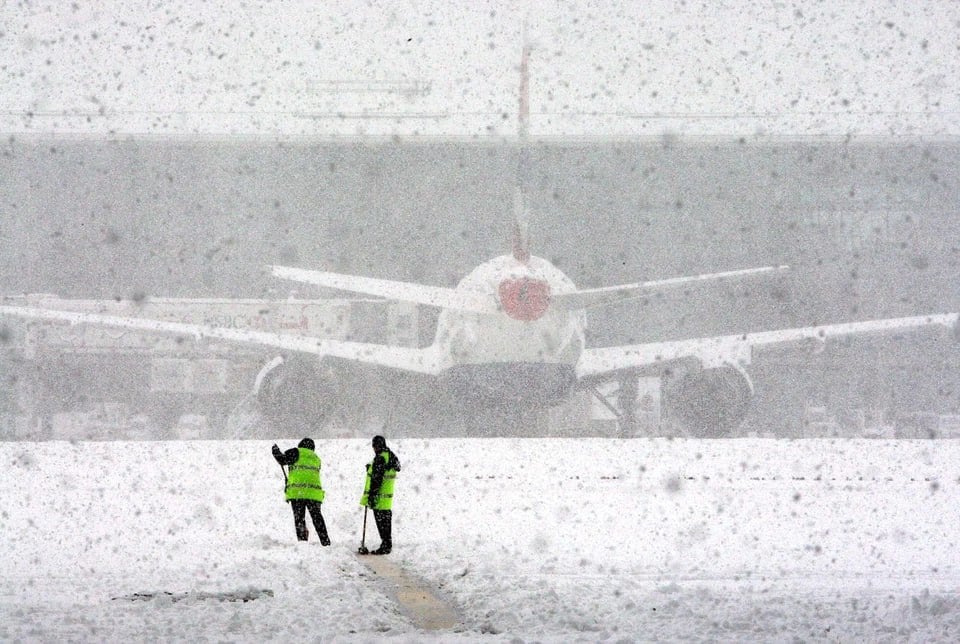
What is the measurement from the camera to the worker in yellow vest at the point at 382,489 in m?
9.08

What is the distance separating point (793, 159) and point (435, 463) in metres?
35.7

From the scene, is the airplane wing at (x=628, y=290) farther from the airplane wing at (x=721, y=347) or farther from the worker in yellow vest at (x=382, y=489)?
the worker in yellow vest at (x=382, y=489)

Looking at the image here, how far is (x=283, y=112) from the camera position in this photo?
4069 cm

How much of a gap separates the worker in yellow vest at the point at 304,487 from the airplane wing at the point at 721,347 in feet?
44.4

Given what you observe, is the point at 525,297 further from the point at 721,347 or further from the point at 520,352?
the point at 721,347

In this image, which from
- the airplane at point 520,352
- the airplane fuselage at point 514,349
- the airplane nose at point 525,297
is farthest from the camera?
the airplane fuselage at point 514,349

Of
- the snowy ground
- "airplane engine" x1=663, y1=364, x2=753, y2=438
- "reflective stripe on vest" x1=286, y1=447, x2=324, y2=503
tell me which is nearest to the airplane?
"airplane engine" x1=663, y1=364, x2=753, y2=438

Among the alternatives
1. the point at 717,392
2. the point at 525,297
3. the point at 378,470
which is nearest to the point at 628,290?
the point at 525,297

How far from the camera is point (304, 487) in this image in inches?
372

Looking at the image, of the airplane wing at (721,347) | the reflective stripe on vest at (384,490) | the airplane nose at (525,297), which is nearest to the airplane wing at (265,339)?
the airplane nose at (525,297)

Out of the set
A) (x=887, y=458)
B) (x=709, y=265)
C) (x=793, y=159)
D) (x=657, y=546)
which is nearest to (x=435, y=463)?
(x=887, y=458)

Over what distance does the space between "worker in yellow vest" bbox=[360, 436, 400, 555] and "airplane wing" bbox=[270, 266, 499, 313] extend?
10126 millimetres

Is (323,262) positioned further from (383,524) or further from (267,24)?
(267,24)

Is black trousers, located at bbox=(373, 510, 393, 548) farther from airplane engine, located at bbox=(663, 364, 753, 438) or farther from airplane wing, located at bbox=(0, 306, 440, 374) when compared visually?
airplane engine, located at bbox=(663, 364, 753, 438)
